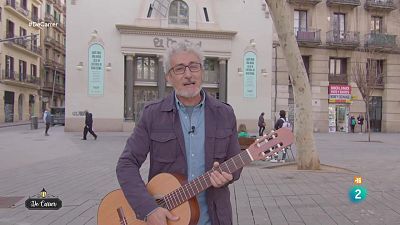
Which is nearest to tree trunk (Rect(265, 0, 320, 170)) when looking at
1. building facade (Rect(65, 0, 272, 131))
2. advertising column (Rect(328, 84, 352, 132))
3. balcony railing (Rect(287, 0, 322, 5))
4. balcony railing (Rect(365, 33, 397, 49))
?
building facade (Rect(65, 0, 272, 131))

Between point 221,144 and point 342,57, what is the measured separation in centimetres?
3193

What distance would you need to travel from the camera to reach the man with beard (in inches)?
111

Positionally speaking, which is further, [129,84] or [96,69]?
[129,84]

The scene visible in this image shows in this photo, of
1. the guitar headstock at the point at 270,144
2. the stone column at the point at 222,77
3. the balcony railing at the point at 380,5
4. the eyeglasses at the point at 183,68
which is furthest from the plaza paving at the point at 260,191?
the balcony railing at the point at 380,5

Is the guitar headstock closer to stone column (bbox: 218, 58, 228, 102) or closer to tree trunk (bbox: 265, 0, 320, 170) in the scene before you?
tree trunk (bbox: 265, 0, 320, 170)

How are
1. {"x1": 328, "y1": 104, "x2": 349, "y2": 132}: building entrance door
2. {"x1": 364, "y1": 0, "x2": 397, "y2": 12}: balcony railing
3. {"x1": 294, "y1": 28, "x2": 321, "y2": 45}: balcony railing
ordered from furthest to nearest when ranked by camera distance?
1. {"x1": 364, "y1": 0, "x2": 397, "y2": 12}: balcony railing
2. {"x1": 328, "y1": 104, "x2": 349, "y2": 132}: building entrance door
3. {"x1": 294, "y1": 28, "x2": 321, "y2": 45}: balcony railing

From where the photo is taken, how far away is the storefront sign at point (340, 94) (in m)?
31.6

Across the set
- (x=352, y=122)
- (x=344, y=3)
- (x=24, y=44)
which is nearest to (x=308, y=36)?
(x=344, y=3)

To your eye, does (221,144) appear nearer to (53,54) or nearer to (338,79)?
(338,79)

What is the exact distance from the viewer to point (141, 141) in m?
2.89

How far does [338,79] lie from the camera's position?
32.3 m

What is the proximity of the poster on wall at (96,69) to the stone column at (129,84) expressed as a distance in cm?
168

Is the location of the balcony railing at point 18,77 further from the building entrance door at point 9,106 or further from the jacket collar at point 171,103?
the jacket collar at point 171,103

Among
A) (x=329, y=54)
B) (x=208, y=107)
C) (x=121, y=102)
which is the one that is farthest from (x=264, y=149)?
(x=329, y=54)
